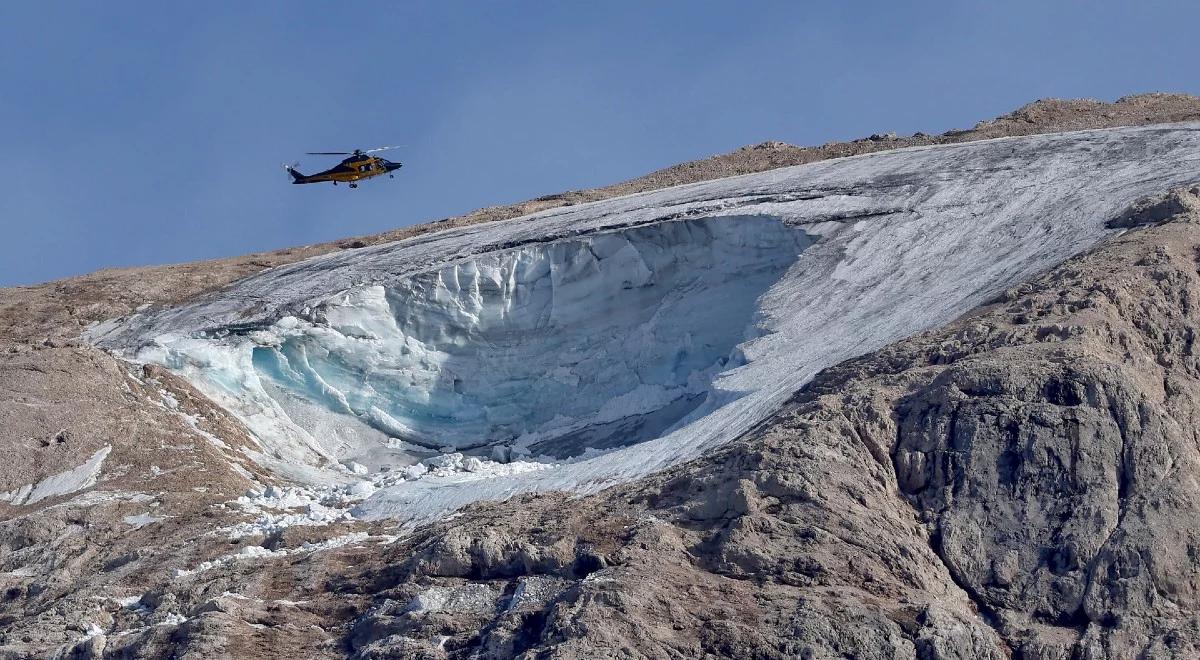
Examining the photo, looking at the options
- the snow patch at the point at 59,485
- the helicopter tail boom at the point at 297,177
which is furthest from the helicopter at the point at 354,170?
the snow patch at the point at 59,485

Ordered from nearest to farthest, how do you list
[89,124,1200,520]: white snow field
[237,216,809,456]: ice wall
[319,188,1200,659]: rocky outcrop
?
[319,188,1200,659]: rocky outcrop < [89,124,1200,520]: white snow field < [237,216,809,456]: ice wall

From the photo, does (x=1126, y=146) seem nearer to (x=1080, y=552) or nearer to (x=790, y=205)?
(x=790, y=205)

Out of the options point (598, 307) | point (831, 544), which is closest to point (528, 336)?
point (598, 307)

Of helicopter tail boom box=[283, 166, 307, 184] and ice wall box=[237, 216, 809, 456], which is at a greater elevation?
helicopter tail boom box=[283, 166, 307, 184]

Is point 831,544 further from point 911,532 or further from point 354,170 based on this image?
point 354,170

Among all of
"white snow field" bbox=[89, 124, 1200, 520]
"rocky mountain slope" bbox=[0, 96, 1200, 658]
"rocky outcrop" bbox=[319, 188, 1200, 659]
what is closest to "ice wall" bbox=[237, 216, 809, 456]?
"white snow field" bbox=[89, 124, 1200, 520]

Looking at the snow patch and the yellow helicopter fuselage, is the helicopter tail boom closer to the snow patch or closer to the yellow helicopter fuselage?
the yellow helicopter fuselage

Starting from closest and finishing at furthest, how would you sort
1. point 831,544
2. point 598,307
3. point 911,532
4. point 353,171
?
point 831,544 < point 911,532 < point 598,307 < point 353,171
